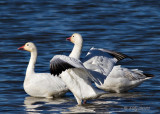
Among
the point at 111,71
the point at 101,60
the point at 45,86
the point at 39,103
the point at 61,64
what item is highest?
the point at 61,64

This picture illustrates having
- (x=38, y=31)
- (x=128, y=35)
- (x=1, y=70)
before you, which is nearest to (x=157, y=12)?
(x=128, y=35)

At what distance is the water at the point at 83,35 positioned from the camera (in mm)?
10195

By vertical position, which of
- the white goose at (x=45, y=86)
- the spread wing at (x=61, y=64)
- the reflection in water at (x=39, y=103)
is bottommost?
the reflection in water at (x=39, y=103)

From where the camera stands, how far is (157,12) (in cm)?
2102

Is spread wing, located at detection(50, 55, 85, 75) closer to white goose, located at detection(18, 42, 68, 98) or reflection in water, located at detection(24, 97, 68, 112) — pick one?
reflection in water, located at detection(24, 97, 68, 112)

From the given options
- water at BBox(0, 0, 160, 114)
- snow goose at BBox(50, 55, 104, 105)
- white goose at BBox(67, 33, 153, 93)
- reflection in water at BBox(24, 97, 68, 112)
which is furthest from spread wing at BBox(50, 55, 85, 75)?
white goose at BBox(67, 33, 153, 93)

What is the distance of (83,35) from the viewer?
1727cm

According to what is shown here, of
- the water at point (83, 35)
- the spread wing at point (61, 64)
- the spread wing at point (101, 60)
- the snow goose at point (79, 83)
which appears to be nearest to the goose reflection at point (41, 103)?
the water at point (83, 35)

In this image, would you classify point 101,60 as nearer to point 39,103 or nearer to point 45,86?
point 45,86

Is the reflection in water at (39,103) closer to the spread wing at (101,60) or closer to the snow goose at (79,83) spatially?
the snow goose at (79,83)

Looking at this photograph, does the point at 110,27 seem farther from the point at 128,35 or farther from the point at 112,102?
the point at 112,102

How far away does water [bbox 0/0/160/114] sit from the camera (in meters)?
10.2

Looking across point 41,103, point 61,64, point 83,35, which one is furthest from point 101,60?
point 83,35

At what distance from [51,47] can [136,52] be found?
2644mm
